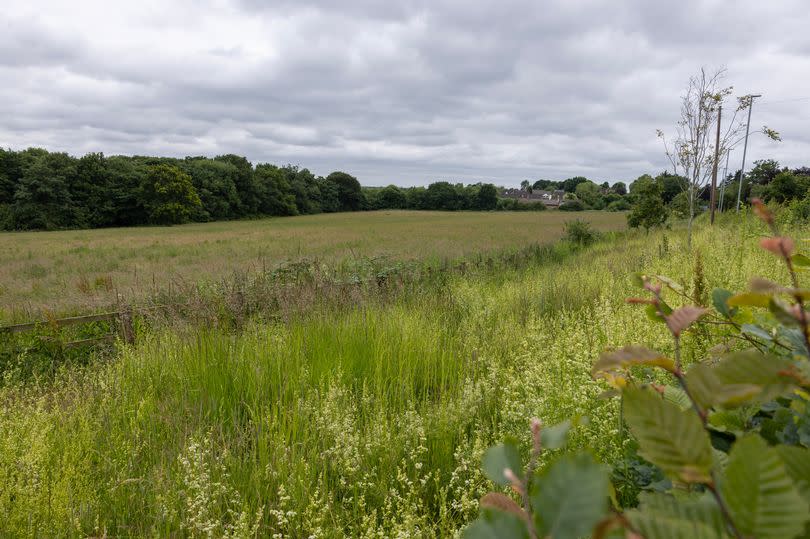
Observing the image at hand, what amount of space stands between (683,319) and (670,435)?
0.70 feet

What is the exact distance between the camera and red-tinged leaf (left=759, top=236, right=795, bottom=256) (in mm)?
591

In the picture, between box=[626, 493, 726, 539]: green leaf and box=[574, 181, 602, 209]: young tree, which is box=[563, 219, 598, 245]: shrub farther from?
box=[574, 181, 602, 209]: young tree

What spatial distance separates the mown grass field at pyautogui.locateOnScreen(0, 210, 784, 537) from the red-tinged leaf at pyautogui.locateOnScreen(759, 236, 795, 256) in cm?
142

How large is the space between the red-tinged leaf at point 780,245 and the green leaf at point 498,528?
45 centimetres

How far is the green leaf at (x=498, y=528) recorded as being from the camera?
0.46 m

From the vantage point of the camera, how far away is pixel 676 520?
438 mm

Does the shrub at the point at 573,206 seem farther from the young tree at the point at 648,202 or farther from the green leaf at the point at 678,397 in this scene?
the green leaf at the point at 678,397

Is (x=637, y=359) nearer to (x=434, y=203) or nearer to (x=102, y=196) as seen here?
(x=102, y=196)

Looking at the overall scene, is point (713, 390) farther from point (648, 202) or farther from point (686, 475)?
point (648, 202)

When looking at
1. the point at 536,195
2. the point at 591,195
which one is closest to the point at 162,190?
→ the point at 591,195

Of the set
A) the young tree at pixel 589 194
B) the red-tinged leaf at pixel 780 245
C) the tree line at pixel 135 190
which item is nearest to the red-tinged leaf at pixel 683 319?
the red-tinged leaf at pixel 780 245

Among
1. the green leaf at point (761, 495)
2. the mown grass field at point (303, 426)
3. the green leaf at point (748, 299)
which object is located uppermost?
the green leaf at point (748, 299)

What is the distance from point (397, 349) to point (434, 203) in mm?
97820

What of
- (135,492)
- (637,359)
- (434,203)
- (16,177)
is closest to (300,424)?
(135,492)
